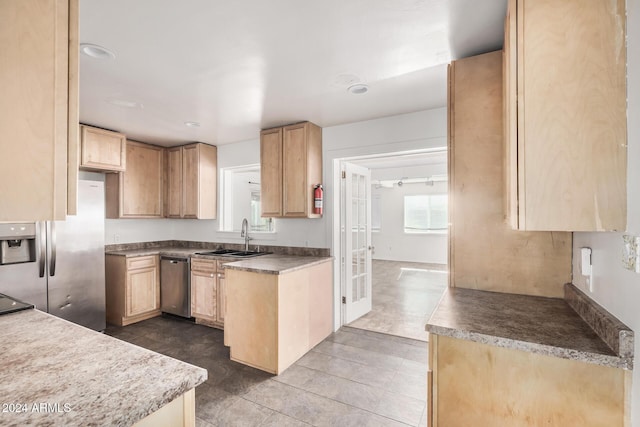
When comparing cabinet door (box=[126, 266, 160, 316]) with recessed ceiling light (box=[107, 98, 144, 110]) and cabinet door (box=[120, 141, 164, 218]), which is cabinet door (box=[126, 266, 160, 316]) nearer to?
cabinet door (box=[120, 141, 164, 218])

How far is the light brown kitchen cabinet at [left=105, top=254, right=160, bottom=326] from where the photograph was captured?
3.76 meters

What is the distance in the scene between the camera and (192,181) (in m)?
4.33

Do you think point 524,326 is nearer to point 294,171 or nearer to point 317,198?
point 317,198

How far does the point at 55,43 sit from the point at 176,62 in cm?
142

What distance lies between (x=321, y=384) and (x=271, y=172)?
230cm

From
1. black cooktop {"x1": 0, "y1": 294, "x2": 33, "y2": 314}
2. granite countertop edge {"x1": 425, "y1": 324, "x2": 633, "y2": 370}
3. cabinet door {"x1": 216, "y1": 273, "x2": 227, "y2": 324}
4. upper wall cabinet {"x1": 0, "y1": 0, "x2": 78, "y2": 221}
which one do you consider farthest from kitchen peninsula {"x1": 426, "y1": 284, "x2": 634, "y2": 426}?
cabinet door {"x1": 216, "y1": 273, "x2": 227, "y2": 324}

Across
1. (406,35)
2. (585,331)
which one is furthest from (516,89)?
(585,331)

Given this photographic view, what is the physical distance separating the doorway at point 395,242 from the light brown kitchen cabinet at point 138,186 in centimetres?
282

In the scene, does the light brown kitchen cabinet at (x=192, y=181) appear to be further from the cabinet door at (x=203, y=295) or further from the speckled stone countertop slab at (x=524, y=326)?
the speckled stone countertop slab at (x=524, y=326)

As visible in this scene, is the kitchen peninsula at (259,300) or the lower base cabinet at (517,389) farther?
the kitchen peninsula at (259,300)

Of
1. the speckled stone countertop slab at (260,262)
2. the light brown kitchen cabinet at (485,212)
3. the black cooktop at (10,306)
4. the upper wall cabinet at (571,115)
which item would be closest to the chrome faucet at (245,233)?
the speckled stone countertop slab at (260,262)

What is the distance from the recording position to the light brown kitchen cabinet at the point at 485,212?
175 cm

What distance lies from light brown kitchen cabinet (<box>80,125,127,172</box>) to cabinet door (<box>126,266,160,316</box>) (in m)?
1.36

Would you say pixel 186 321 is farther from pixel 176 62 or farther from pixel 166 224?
pixel 176 62
